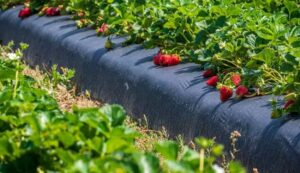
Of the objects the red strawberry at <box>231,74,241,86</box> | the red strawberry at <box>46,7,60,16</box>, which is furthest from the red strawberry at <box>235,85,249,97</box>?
the red strawberry at <box>46,7,60,16</box>

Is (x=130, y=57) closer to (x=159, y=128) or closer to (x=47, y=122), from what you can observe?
(x=159, y=128)

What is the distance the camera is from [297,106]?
402cm

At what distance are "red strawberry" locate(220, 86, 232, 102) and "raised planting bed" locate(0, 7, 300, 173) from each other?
32 millimetres

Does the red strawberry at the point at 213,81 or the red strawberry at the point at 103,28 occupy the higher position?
the red strawberry at the point at 213,81

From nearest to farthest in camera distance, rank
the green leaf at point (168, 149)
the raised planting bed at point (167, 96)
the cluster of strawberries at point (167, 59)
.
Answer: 1. the green leaf at point (168, 149)
2. the raised planting bed at point (167, 96)
3. the cluster of strawberries at point (167, 59)

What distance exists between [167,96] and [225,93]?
71 centimetres

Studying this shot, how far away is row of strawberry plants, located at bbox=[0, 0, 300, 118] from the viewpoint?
4527 mm

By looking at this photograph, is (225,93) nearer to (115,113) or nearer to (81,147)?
(115,113)

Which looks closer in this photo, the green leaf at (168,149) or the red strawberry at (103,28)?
the green leaf at (168,149)

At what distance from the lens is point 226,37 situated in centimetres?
504

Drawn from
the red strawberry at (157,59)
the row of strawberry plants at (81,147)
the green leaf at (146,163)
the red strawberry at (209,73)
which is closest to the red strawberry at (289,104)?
the red strawberry at (209,73)

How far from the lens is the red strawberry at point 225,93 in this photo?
179 inches

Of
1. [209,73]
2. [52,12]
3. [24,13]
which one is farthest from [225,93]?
[24,13]

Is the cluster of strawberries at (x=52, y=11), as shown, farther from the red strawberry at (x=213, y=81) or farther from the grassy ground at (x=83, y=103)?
the red strawberry at (x=213, y=81)
